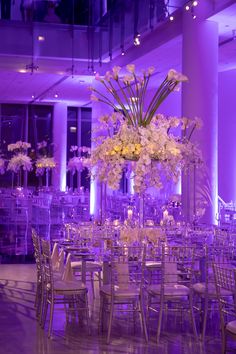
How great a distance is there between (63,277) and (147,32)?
766 centimetres

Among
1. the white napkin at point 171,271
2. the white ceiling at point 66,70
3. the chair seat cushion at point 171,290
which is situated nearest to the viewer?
the chair seat cushion at point 171,290

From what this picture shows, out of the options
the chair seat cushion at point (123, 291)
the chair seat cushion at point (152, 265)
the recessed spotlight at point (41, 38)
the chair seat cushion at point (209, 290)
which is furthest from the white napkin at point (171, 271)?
the recessed spotlight at point (41, 38)

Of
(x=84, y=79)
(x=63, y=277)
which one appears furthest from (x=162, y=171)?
(x=84, y=79)

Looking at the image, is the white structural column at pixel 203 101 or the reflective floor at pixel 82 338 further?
the white structural column at pixel 203 101

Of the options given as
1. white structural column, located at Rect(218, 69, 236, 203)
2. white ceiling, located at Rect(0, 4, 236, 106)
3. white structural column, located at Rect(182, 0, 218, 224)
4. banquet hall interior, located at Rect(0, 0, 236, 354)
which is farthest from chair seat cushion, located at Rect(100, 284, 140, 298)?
white structural column, located at Rect(218, 69, 236, 203)

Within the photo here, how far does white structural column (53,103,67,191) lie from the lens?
934 inches

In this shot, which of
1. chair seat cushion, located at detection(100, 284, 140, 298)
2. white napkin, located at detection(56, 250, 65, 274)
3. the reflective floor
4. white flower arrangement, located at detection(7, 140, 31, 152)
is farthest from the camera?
Result: white flower arrangement, located at detection(7, 140, 31, 152)

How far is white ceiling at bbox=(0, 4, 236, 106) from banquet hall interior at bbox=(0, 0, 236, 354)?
0.05m

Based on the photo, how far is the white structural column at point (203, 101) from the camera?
Answer: 10.3 m

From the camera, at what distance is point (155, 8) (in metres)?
11.9

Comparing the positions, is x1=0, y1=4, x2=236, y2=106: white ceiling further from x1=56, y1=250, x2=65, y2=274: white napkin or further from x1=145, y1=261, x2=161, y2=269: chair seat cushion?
x1=56, y1=250, x2=65, y2=274: white napkin

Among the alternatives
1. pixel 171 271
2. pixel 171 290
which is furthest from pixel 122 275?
pixel 171 271

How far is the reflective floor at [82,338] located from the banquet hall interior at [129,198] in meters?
0.02

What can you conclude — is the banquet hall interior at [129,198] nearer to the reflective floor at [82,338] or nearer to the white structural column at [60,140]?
the reflective floor at [82,338]
